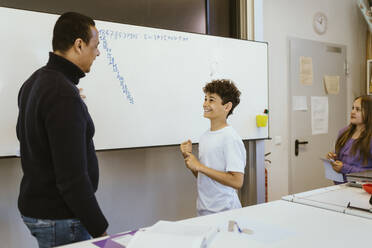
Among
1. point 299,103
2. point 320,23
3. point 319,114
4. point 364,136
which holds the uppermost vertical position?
point 320,23

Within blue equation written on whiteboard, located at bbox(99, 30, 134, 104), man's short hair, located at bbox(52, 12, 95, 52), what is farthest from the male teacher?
blue equation written on whiteboard, located at bbox(99, 30, 134, 104)

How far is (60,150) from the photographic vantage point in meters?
1.17

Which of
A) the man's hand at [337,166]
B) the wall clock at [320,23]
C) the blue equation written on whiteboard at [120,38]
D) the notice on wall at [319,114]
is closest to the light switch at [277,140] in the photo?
the notice on wall at [319,114]

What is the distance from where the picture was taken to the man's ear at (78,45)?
131 cm

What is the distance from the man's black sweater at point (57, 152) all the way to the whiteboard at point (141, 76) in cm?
80

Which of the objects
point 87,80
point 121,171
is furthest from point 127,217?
point 87,80

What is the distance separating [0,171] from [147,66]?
118 cm

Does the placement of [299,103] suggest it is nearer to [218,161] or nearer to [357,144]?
[357,144]

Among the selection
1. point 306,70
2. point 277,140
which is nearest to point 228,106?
point 277,140

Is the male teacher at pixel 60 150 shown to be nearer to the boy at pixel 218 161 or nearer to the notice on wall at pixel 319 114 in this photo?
the boy at pixel 218 161

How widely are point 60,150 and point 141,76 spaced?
129 centimetres

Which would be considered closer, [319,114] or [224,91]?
[224,91]

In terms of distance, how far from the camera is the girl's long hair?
7.85ft

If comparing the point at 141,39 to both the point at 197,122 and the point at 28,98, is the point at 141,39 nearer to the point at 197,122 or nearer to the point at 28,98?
the point at 197,122
